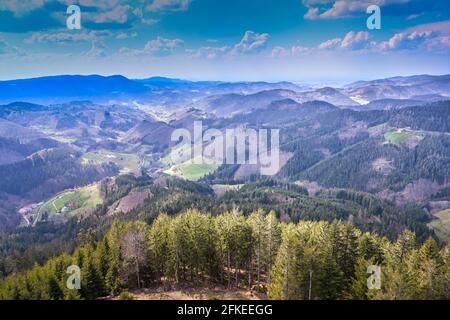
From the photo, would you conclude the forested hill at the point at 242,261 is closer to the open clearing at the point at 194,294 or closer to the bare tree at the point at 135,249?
the bare tree at the point at 135,249

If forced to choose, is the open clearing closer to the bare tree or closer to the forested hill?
the forested hill

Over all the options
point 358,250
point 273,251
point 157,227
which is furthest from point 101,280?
point 358,250

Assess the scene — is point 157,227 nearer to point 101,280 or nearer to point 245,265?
point 101,280

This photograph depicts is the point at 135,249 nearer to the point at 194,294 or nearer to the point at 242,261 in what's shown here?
the point at 194,294

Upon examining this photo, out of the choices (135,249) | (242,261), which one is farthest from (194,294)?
(135,249)

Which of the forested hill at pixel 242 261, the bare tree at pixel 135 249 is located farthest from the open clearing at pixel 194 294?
the bare tree at pixel 135 249

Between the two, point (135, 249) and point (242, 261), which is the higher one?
point (135, 249)

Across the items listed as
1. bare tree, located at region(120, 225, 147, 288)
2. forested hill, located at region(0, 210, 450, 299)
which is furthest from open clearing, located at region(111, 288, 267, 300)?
bare tree, located at region(120, 225, 147, 288)

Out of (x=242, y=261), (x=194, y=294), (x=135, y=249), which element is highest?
(x=135, y=249)

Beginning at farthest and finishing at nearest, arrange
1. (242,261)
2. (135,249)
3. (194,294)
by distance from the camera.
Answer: (242,261), (135,249), (194,294)
